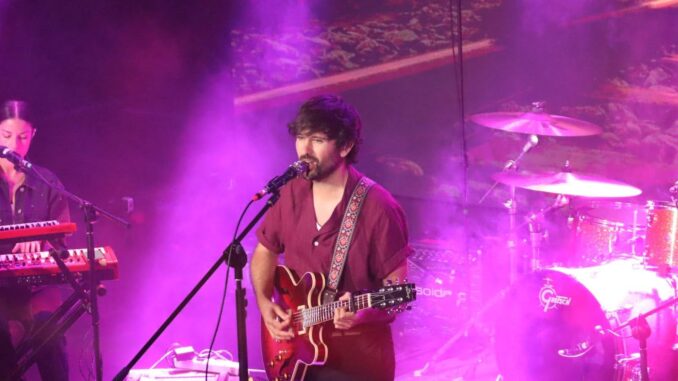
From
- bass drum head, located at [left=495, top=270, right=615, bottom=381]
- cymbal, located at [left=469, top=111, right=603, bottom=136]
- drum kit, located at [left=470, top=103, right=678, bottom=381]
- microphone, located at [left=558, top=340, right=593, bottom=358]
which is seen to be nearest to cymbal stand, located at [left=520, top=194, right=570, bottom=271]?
drum kit, located at [left=470, top=103, right=678, bottom=381]

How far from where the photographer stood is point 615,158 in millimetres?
6496

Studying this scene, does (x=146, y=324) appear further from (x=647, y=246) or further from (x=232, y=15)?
(x=647, y=246)

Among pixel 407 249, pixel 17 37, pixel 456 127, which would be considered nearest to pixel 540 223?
pixel 456 127

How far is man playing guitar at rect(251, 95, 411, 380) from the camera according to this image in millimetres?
3441

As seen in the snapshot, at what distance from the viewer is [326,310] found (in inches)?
135

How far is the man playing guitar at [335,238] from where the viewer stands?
3.44 m

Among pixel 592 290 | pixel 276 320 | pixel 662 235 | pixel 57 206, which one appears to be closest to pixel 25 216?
pixel 57 206

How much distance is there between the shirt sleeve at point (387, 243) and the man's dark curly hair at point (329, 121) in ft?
1.19

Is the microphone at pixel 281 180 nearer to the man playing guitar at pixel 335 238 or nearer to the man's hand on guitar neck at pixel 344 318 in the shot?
the man playing guitar at pixel 335 238

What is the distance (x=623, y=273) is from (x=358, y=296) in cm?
280

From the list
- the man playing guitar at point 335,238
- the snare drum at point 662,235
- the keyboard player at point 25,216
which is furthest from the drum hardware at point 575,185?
the keyboard player at point 25,216

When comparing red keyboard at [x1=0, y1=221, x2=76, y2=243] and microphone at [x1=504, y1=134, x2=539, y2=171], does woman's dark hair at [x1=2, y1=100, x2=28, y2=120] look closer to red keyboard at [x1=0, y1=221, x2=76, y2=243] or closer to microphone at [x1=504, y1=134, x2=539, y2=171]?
red keyboard at [x1=0, y1=221, x2=76, y2=243]

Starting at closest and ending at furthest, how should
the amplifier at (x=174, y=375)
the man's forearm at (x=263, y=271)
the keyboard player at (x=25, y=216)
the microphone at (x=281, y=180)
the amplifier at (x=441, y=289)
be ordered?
the microphone at (x=281, y=180) < the man's forearm at (x=263, y=271) < the keyboard player at (x=25, y=216) < the amplifier at (x=174, y=375) < the amplifier at (x=441, y=289)

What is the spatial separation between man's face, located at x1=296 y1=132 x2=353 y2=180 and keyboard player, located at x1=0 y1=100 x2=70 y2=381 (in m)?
2.56
